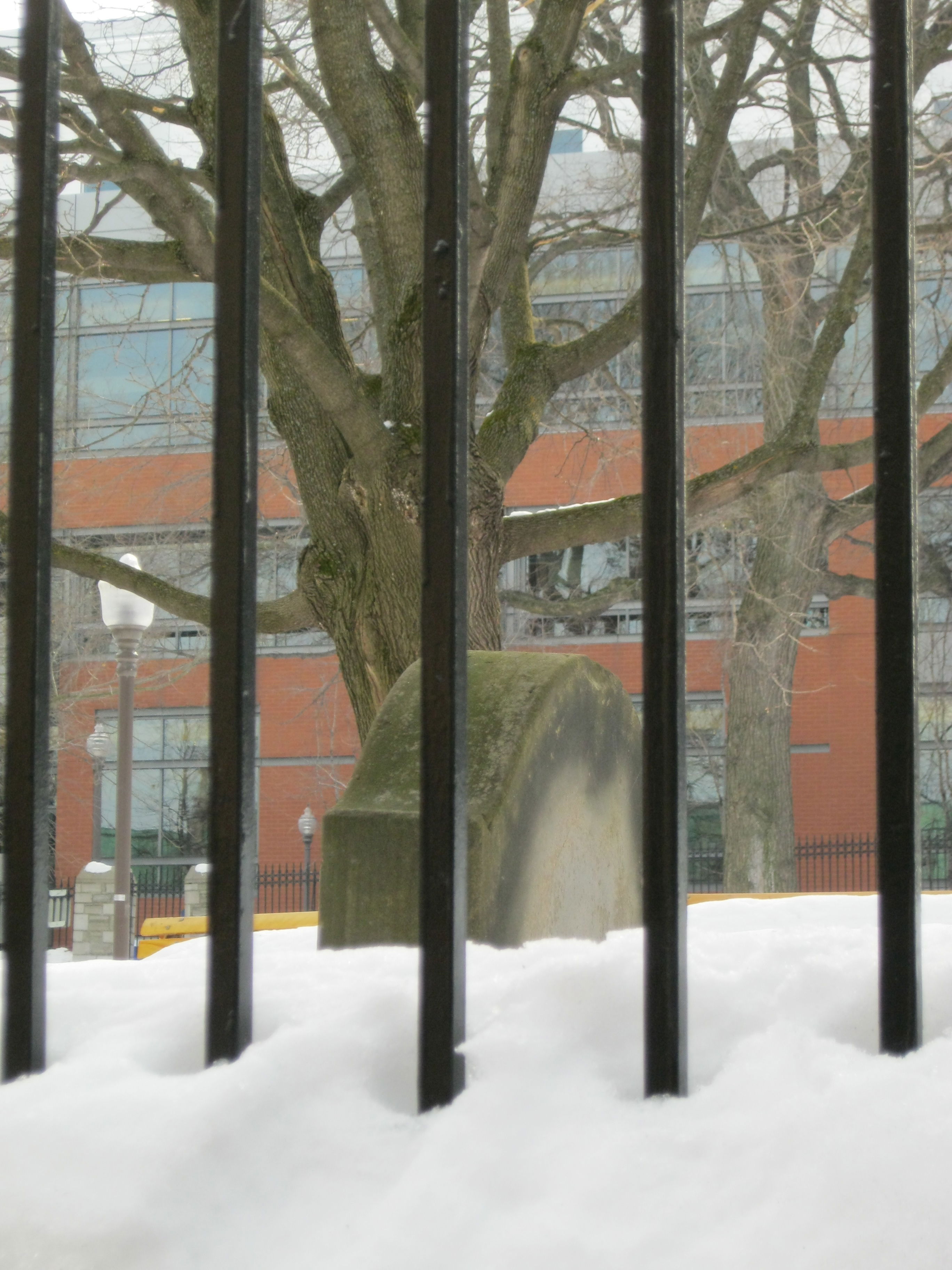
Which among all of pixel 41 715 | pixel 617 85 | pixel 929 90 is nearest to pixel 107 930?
pixel 617 85

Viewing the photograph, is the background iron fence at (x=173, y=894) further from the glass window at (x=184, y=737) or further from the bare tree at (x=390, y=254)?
the bare tree at (x=390, y=254)

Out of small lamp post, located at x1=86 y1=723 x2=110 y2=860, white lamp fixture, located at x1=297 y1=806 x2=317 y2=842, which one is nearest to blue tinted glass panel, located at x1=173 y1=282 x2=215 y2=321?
small lamp post, located at x1=86 y1=723 x2=110 y2=860

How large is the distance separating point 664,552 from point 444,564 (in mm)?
210

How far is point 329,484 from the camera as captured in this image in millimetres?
7754

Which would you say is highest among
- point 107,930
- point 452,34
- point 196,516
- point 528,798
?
point 196,516

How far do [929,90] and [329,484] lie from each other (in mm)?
9686

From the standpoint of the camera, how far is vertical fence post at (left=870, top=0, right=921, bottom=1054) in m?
1.06

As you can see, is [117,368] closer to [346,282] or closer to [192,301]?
[192,301]

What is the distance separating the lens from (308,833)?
970 inches

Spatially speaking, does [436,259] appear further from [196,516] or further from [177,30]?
[196,516]

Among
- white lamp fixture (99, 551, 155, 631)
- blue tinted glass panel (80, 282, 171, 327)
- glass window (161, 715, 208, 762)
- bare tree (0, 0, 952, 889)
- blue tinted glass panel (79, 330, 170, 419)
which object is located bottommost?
glass window (161, 715, 208, 762)

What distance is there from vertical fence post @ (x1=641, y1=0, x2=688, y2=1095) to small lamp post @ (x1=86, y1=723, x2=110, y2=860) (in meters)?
22.5

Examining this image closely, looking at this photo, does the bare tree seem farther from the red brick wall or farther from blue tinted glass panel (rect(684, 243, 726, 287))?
blue tinted glass panel (rect(684, 243, 726, 287))

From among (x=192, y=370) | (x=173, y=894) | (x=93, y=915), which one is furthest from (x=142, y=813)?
(x=192, y=370)
